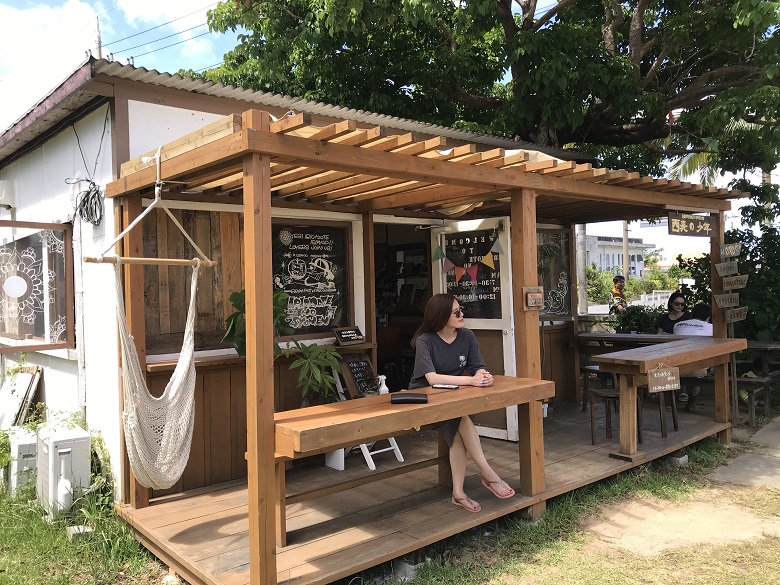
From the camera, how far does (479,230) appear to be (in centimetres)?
588

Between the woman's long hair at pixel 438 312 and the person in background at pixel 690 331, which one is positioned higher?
the woman's long hair at pixel 438 312

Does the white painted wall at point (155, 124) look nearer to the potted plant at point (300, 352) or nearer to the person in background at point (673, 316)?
the potted plant at point (300, 352)

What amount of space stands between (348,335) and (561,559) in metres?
2.51

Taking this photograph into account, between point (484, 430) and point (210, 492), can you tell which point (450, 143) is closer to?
point (484, 430)

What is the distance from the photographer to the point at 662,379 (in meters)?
5.05

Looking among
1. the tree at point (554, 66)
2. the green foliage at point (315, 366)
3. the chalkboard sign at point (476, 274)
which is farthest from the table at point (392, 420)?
the tree at point (554, 66)

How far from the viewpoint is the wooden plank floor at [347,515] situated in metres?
3.29

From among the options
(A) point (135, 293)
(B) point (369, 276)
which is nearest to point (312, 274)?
(B) point (369, 276)

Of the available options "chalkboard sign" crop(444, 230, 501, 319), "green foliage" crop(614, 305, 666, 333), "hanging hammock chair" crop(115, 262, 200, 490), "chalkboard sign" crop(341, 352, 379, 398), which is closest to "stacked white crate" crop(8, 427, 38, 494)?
"hanging hammock chair" crop(115, 262, 200, 490)

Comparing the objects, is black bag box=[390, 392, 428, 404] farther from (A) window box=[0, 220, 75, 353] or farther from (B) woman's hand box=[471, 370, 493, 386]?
(A) window box=[0, 220, 75, 353]

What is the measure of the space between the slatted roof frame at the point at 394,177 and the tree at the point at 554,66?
2.26 meters

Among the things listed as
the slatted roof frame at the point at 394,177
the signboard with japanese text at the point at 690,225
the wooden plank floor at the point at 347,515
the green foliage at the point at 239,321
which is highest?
the slatted roof frame at the point at 394,177

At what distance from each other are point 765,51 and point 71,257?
26.0ft

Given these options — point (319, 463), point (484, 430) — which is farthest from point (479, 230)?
point (319, 463)
